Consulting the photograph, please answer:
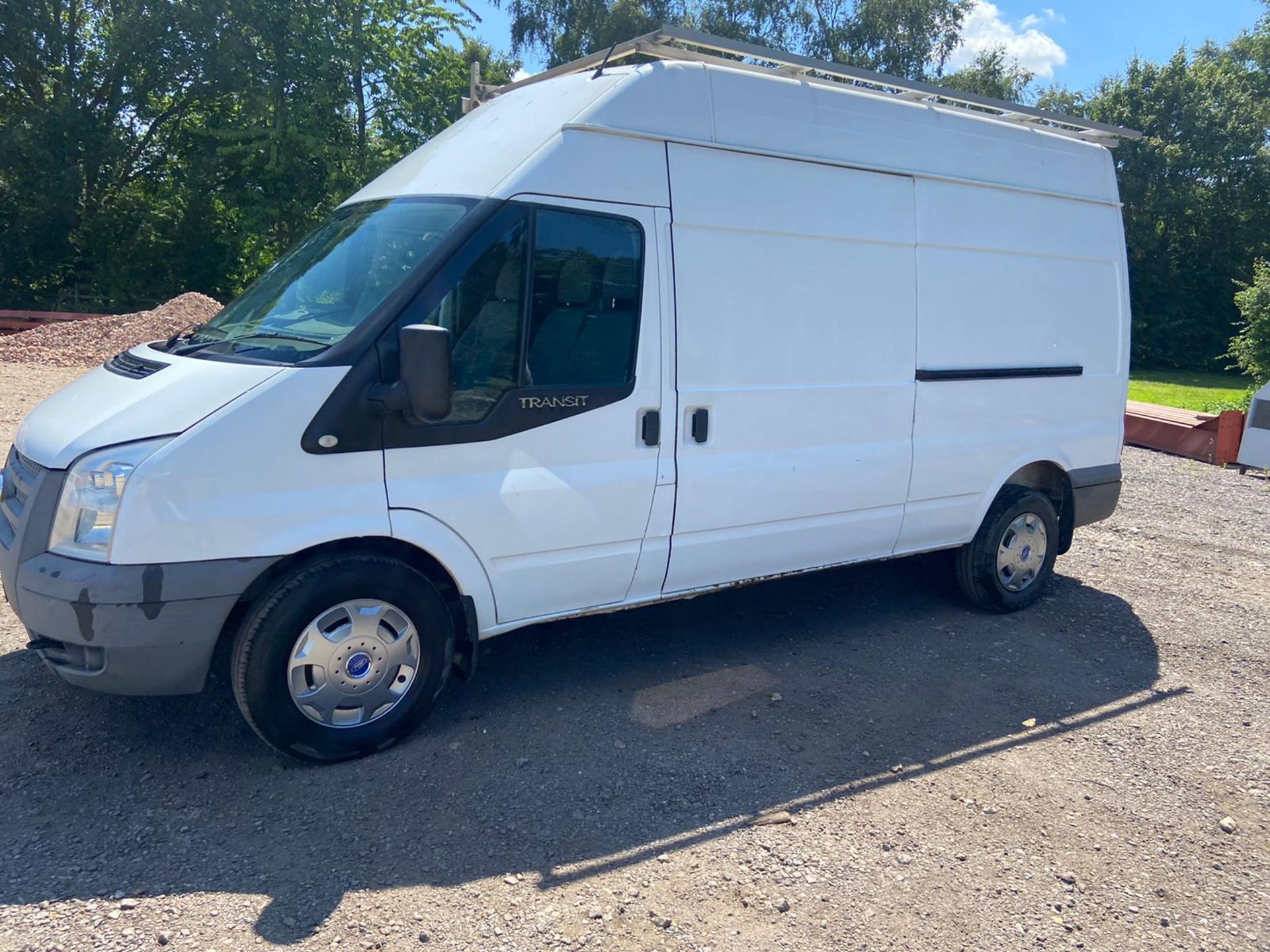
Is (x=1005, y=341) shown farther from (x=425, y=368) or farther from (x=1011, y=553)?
(x=425, y=368)

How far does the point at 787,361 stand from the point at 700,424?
1.97ft

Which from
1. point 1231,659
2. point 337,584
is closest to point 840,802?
point 337,584

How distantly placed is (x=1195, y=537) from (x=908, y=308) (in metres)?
4.61

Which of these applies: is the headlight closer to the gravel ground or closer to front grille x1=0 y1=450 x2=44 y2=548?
front grille x1=0 y1=450 x2=44 y2=548

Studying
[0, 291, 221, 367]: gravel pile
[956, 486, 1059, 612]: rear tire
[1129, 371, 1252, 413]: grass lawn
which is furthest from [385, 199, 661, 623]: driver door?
[1129, 371, 1252, 413]: grass lawn

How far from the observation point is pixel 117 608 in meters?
3.40

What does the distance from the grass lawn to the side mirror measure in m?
15.8

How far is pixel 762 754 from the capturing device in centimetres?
415

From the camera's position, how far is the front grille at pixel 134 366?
3869 millimetres

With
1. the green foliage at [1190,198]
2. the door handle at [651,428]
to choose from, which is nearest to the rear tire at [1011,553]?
the door handle at [651,428]

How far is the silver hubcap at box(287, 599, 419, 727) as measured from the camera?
12.3 ft

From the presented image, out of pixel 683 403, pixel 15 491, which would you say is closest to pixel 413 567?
pixel 683 403

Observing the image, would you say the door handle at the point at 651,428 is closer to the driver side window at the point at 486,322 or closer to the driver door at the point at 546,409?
the driver door at the point at 546,409

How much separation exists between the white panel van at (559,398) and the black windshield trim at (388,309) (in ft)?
0.04
